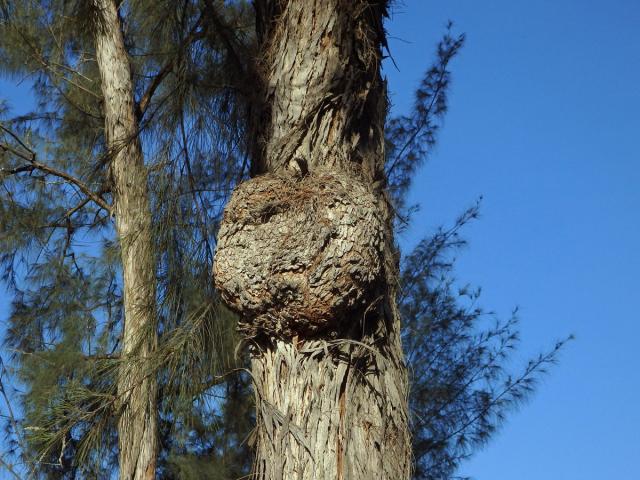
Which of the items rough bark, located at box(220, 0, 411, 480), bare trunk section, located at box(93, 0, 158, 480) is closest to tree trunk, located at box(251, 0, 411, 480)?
rough bark, located at box(220, 0, 411, 480)

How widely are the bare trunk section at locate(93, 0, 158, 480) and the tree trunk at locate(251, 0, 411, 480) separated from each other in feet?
3.71

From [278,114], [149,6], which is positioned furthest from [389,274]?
[149,6]

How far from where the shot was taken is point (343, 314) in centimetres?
275

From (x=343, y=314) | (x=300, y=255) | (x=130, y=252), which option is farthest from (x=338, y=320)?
(x=130, y=252)

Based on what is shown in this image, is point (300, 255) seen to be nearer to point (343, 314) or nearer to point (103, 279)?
point (343, 314)

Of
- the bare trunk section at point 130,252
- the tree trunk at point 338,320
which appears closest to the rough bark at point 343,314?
the tree trunk at point 338,320

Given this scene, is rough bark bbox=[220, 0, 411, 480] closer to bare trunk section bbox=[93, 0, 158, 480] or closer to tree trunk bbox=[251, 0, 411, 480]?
tree trunk bbox=[251, 0, 411, 480]

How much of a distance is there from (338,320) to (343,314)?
3cm

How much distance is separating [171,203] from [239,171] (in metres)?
0.41

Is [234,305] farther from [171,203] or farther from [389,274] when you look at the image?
[171,203]

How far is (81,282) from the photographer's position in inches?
304

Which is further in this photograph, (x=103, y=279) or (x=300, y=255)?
(x=103, y=279)

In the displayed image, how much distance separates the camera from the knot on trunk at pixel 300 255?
269 cm

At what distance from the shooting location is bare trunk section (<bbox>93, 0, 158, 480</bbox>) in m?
4.01
